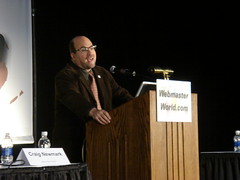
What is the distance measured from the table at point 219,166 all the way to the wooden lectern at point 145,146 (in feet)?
3.53

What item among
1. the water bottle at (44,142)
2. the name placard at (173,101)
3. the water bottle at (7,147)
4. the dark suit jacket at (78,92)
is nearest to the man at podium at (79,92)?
the dark suit jacket at (78,92)

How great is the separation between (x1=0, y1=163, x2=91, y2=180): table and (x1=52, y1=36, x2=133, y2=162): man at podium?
3.11 feet

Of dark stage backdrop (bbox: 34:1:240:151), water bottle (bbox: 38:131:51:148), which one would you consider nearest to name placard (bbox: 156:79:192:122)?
water bottle (bbox: 38:131:51:148)

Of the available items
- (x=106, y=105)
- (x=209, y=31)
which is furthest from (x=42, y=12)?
(x=209, y=31)

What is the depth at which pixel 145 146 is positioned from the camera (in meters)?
→ 2.48

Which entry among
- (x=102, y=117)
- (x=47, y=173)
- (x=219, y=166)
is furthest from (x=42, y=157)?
(x=219, y=166)

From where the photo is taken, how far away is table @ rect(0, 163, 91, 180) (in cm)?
226

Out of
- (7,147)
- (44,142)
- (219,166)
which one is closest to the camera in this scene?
(7,147)

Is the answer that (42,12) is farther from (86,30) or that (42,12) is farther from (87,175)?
(87,175)

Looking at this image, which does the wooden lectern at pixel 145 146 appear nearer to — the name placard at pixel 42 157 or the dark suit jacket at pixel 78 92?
the name placard at pixel 42 157

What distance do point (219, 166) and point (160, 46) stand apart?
1.81 meters

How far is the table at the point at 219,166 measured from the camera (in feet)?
12.1

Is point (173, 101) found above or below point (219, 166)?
above

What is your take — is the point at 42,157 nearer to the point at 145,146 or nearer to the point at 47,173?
the point at 47,173
